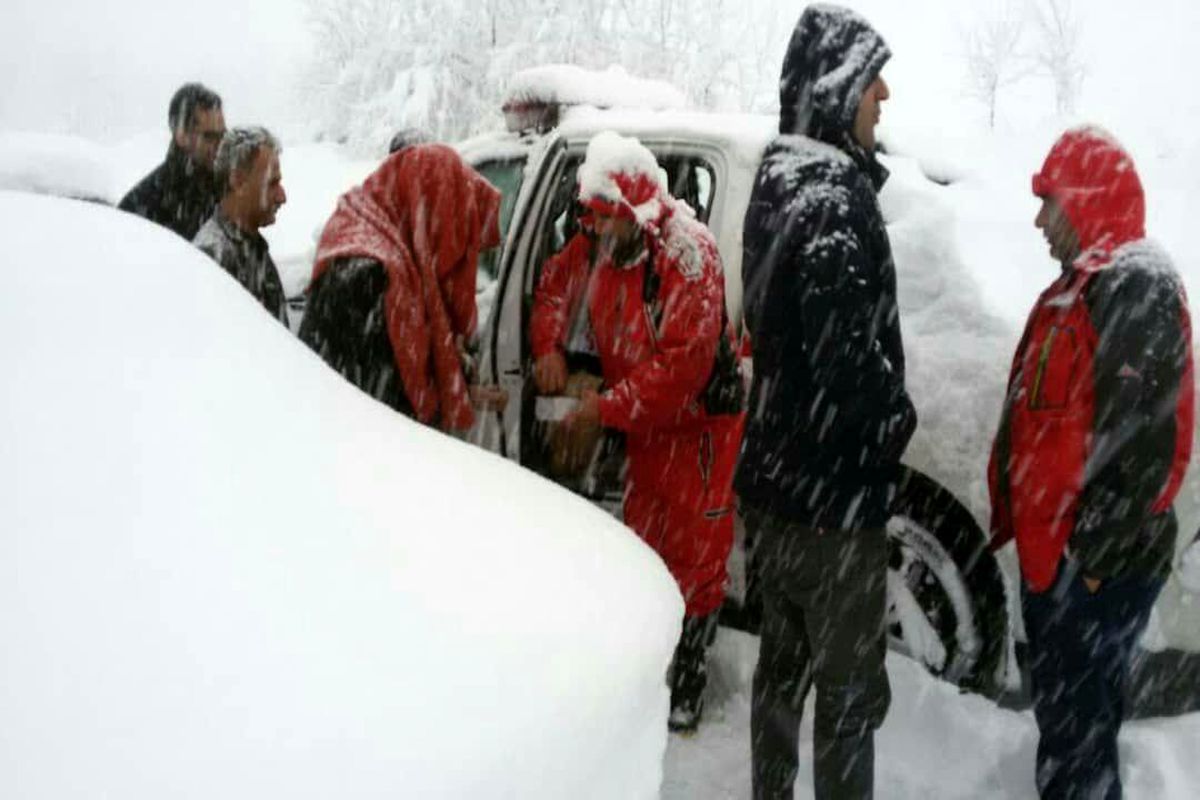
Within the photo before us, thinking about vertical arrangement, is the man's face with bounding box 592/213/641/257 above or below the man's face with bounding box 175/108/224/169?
above

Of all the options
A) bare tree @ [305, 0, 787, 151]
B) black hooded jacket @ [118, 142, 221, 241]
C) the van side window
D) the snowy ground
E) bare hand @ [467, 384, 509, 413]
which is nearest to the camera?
the snowy ground

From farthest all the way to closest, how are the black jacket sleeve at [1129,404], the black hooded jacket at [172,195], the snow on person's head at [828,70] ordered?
the black hooded jacket at [172,195] < the snow on person's head at [828,70] < the black jacket sleeve at [1129,404]

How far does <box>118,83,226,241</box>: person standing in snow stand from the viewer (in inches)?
190

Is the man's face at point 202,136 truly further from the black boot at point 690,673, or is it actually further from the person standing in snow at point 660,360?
the black boot at point 690,673

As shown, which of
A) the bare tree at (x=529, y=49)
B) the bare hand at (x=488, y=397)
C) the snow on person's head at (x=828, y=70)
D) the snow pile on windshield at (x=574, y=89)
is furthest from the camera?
the bare tree at (x=529, y=49)

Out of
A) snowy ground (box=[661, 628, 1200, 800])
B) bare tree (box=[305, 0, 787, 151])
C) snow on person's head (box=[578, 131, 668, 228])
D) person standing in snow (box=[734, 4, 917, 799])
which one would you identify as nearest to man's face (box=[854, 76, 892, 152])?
person standing in snow (box=[734, 4, 917, 799])

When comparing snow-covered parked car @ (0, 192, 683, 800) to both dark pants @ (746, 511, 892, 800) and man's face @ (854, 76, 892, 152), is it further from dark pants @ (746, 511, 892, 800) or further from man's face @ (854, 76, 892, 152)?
man's face @ (854, 76, 892, 152)

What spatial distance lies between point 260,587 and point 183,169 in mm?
3849

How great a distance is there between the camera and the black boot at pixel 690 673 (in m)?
3.49

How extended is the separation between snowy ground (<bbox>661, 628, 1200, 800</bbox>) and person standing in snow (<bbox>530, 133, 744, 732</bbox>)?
17cm

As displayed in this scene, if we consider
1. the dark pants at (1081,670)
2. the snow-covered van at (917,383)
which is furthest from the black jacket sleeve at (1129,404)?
the snow-covered van at (917,383)

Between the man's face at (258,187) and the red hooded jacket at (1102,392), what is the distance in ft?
7.76

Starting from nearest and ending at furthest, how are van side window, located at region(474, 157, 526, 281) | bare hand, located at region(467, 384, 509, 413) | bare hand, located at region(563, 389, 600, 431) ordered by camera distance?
bare hand, located at region(563, 389, 600, 431) < bare hand, located at region(467, 384, 509, 413) < van side window, located at region(474, 157, 526, 281)

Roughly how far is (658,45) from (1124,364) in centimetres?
2060
